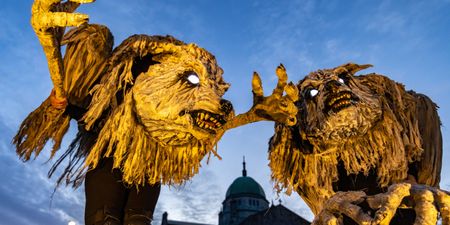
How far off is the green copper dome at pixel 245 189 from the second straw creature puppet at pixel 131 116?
27.8 metres

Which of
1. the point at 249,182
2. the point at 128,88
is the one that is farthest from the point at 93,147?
the point at 249,182

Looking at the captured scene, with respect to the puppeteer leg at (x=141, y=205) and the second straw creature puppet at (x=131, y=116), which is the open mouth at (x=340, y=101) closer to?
the second straw creature puppet at (x=131, y=116)

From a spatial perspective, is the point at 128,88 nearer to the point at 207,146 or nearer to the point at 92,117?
the point at 92,117

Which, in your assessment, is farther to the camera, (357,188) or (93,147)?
(357,188)

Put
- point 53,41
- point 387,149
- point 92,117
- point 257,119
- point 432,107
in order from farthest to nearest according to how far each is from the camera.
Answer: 1. point 432,107
2. point 387,149
3. point 257,119
4. point 92,117
5. point 53,41

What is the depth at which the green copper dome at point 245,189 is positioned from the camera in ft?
95.8

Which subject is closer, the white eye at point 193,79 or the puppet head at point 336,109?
the white eye at point 193,79

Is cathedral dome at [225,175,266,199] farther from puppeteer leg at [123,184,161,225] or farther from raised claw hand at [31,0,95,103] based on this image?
raised claw hand at [31,0,95,103]

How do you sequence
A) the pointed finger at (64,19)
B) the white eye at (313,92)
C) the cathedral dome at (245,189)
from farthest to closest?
the cathedral dome at (245,189) → the white eye at (313,92) → the pointed finger at (64,19)

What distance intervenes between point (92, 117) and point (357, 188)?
136 centimetres

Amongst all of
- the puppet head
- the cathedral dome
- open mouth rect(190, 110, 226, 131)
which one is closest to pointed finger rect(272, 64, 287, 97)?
open mouth rect(190, 110, 226, 131)

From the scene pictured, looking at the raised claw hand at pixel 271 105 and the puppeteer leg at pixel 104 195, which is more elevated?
the raised claw hand at pixel 271 105

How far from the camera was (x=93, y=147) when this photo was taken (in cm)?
176

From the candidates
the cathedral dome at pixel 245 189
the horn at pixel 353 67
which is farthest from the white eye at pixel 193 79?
the cathedral dome at pixel 245 189
